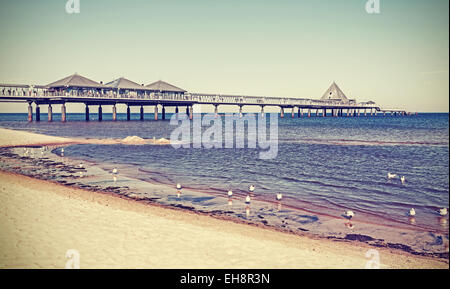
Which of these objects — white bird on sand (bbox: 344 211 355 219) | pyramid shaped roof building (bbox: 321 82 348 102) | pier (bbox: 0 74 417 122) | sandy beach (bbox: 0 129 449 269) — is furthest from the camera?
pyramid shaped roof building (bbox: 321 82 348 102)

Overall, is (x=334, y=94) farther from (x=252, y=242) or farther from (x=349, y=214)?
(x=252, y=242)

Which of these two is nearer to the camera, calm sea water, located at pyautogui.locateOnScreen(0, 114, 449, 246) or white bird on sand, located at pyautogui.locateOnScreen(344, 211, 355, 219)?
white bird on sand, located at pyautogui.locateOnScreen(344, 211, 355, 219)

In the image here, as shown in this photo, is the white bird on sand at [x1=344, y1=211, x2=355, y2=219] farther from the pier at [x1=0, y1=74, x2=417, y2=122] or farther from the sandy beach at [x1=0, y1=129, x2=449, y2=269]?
the pier at [x1=0, y1=74, x2=417, y2=122]

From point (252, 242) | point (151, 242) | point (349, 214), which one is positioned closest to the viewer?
point (151, 242)

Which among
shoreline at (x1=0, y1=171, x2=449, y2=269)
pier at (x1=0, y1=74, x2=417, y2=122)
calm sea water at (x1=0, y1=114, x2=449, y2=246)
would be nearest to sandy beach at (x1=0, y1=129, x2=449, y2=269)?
shoreline at (x1=0, y1=171, x2=449, y2=269)

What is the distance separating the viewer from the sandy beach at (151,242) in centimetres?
629

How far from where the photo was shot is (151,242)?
7.22m

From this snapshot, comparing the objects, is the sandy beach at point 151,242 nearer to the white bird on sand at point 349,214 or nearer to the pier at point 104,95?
the white bird on sand at point 349,214

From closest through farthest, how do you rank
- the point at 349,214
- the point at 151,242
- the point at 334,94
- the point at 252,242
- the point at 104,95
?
the point at 151,242, the point at 252,242, the point at 349,214, the point at 104,95, the point at 334,94

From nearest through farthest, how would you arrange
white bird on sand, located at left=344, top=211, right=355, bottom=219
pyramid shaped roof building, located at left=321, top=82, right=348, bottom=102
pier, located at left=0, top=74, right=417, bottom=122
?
1. white bird on sand, located at left=344, top=211, right=355, bottom=219
2. pier, located at left=0, top=74, right=417, bottom=122
3. pyramid shaped roof building, located at left=321, top=82, right=348, bottom=102

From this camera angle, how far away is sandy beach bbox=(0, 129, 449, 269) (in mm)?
6293

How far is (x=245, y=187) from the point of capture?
1398 centimetres

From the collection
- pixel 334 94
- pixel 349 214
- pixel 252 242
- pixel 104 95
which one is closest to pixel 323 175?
pixel 349 214

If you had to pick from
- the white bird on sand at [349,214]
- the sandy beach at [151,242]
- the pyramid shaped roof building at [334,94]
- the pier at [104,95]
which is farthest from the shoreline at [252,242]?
the pyramid shaped roof building at [334,94]
